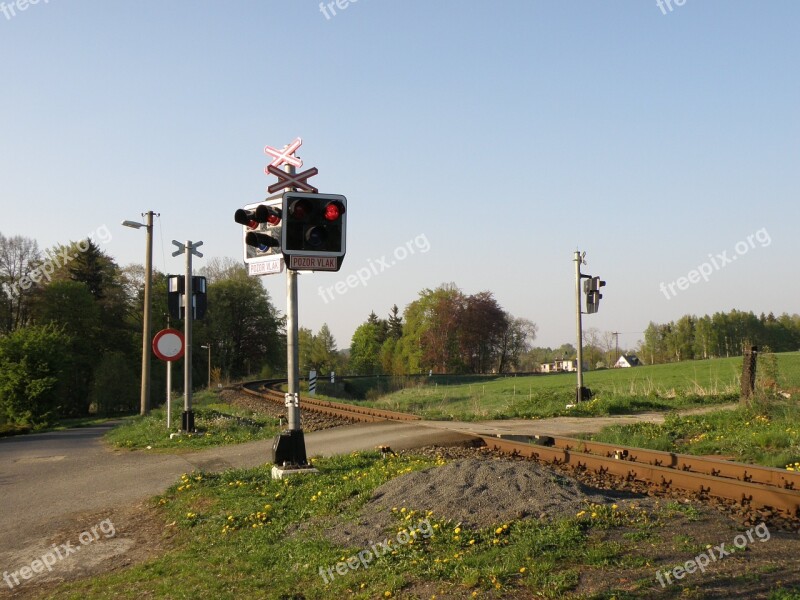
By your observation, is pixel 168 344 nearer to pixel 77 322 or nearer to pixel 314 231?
pixel 314 231

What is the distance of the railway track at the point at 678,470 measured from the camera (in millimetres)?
7367

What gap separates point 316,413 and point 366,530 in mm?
16224

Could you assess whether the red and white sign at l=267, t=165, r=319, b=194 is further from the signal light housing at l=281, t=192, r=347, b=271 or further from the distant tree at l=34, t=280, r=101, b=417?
the distant tree at l=34, t=280, r=101, b=417

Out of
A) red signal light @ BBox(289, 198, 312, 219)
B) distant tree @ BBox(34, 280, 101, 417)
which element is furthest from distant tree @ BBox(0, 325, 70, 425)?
distant tree @ BBox(34, 280, 101, 417)

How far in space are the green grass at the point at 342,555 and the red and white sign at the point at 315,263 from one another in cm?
254

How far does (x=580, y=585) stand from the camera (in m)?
4.69

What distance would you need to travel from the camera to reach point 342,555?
5980mm

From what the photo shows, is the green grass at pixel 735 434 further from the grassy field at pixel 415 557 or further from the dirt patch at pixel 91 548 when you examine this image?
the dirt patch at pixel 91 548

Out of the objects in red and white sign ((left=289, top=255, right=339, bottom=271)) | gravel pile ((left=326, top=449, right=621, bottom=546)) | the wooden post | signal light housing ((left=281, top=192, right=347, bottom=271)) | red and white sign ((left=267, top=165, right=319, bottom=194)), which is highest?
red and white sign ((left=267, top=165, right=319, bottom=194))

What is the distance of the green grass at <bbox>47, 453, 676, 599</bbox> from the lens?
199 inches

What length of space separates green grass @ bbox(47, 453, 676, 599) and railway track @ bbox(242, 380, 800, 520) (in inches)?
73.6

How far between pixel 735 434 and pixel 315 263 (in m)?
7.95

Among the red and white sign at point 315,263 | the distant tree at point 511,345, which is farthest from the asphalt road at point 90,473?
the distant tree at point 511,345

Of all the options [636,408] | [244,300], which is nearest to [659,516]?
[636,408]
